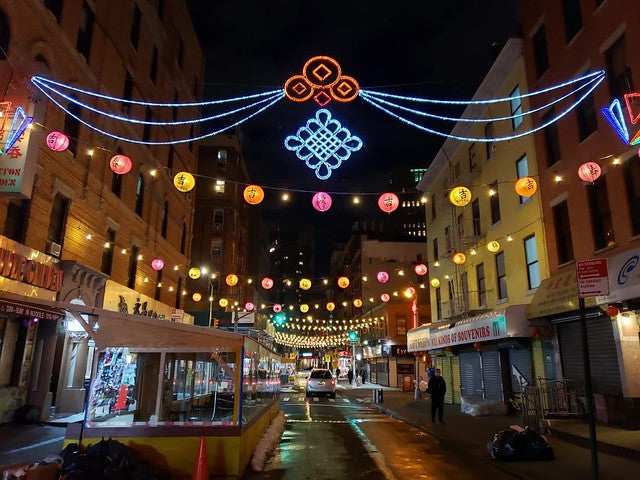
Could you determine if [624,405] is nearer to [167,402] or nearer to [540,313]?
[540,313]

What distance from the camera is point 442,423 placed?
58.3 feet

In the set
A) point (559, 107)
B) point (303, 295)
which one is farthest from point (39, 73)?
point (303, 295)

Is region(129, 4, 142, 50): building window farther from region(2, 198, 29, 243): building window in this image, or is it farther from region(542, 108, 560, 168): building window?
region(542, 108, 560, 168): building window

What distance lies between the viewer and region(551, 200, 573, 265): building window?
16859mm

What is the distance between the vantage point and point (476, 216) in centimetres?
2512

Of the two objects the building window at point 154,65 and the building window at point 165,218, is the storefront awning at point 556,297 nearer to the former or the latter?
the building window at point 165,218

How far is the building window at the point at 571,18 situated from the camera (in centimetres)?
1666

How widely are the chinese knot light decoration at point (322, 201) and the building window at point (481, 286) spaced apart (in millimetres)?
10900

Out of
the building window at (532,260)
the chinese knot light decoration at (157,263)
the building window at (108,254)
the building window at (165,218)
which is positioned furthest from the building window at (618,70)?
the building window at (165,218)

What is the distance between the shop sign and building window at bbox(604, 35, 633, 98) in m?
16.6

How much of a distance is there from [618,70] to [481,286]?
39.8ft

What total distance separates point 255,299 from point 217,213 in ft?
59.7

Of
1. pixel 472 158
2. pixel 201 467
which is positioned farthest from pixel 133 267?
pixel 472 158

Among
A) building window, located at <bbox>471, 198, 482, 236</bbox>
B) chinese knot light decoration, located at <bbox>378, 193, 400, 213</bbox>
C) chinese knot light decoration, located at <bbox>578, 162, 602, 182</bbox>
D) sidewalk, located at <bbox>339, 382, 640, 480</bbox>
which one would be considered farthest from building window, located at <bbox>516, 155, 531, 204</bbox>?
sidewalk, located at <bbox>339, 382, 640, 480</bbox>
